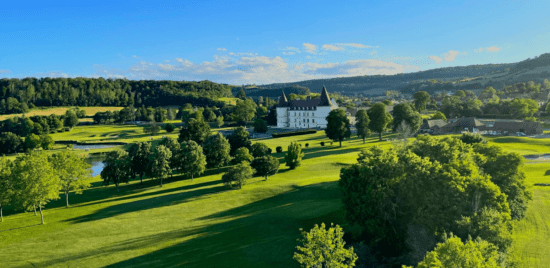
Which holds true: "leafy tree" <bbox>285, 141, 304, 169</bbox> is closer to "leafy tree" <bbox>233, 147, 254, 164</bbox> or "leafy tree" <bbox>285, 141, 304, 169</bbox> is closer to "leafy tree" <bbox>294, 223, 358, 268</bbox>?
"leafy tree" <bbox>233, 147, 254, 164</bbox>

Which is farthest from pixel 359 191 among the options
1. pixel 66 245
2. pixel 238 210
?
pixel 66 245

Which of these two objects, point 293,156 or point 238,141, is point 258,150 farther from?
point 293,156

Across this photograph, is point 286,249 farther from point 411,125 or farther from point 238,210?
point 411,125

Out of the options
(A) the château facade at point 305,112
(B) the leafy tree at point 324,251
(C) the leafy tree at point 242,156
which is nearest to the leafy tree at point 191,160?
(C) the leafy tree at point 242,156

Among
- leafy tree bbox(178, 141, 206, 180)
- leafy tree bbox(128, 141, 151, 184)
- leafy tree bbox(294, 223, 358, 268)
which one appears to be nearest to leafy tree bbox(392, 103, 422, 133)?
leafy tree bbox(178, 141, 206, 180)

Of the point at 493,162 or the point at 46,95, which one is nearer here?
the point at 493,162

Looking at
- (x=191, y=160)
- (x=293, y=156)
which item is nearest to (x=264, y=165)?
(x=293, y=156)
